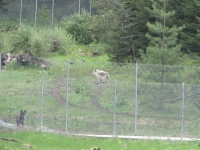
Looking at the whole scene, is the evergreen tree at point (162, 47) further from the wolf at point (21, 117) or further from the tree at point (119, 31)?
the wolf at point (21, 117)

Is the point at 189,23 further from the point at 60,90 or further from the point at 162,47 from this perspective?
the point at 60,90

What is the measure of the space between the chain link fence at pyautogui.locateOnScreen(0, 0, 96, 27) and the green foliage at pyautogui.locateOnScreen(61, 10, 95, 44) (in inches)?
67.5

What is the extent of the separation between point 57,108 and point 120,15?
1238cm

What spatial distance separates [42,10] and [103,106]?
26524 millimetres

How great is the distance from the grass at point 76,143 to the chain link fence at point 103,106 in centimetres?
97

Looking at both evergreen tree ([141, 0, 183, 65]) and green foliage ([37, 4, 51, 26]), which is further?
green foliage ([37, 4, 51, 26])

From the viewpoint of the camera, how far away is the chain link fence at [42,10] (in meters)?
46.1

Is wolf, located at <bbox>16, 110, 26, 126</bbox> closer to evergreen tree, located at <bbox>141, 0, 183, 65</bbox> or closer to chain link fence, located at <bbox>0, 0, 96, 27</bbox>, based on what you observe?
evergreen tree, located at <bbox>141, 0, 183, 65</bbox>

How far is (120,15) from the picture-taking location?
3212 cm

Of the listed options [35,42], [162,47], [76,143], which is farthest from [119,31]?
[76,143]

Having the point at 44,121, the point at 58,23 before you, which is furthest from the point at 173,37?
the point at 58,23

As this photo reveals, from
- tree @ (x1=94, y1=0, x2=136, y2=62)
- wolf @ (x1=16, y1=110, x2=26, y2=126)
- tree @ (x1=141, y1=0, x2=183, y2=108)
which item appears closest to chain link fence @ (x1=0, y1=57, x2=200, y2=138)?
wolf @ (x1=16, y1=110, x2=26, y2=126)

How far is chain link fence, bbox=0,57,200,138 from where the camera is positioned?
66.9 feet

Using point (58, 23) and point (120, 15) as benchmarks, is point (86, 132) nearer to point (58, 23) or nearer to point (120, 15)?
point (120, 15)
